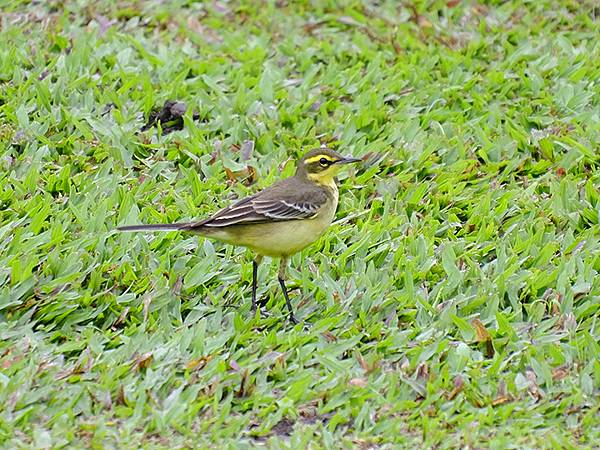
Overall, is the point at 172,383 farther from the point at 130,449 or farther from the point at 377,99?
the point at 377,99

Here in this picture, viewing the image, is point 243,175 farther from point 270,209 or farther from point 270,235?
point 270,235

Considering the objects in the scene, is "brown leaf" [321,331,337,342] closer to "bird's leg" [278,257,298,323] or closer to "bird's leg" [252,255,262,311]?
"bird's leg" [278,257,298,323]

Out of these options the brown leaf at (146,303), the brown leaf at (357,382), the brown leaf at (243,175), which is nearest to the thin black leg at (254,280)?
the brown leaf at (146,303)

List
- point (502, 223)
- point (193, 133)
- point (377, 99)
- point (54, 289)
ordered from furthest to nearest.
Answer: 1. point (377, 99)
2. point (193, 133)
3. point (502, 223)
4. point (54, 289)

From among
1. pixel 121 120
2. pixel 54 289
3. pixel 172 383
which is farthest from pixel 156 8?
pixel 172 383

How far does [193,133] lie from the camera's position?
9.19 metres

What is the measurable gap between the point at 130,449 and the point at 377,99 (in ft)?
16.0

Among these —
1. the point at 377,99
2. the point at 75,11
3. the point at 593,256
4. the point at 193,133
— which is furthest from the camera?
the point at 75,11

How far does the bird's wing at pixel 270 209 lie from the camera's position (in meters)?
6.98

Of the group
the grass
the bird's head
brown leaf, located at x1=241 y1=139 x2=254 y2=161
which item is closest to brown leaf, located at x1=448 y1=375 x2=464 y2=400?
the grass

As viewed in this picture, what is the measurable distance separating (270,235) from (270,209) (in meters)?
0.18

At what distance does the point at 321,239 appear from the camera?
8.06 meters

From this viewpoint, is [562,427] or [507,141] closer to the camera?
[562,427]

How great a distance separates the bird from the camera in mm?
6992
